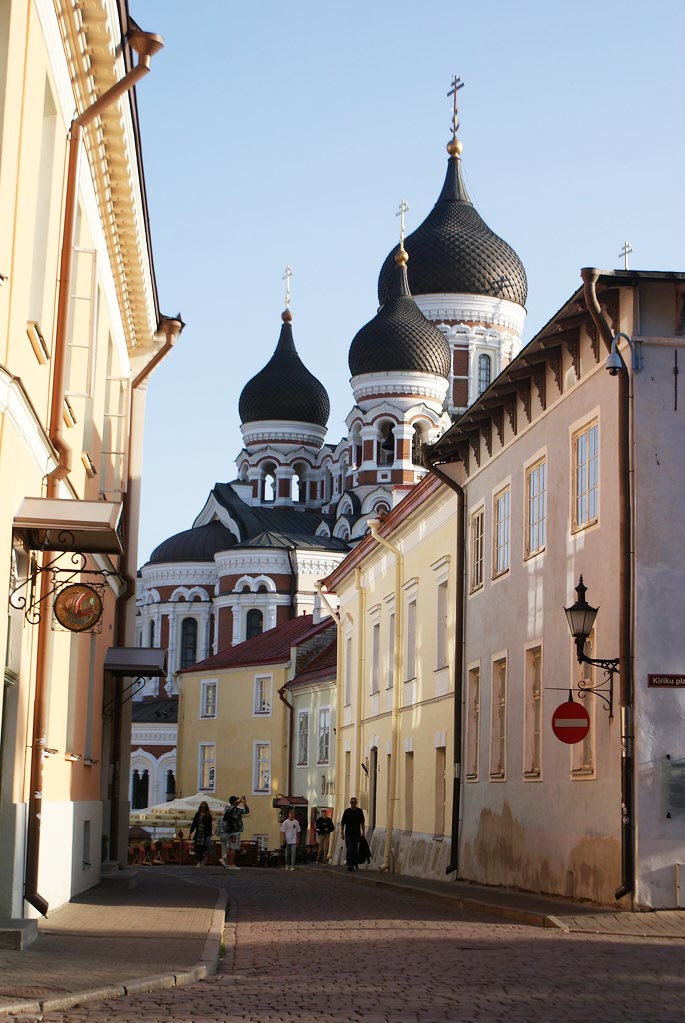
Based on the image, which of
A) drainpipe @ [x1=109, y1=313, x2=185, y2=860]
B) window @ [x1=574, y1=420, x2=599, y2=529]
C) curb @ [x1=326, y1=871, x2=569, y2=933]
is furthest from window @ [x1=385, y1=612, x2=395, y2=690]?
window @ [x1=574, y1=420, x2=599, y2=529]

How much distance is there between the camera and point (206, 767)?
63.4 meters

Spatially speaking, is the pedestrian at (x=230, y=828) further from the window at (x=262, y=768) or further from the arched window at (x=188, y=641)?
the arched window at (x=188, y=641)

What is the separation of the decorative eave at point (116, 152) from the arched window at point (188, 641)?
61.3 m

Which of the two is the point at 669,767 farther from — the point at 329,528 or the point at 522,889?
the point at 329,528

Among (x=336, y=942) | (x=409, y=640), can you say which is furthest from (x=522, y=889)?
(x=409, y=640)

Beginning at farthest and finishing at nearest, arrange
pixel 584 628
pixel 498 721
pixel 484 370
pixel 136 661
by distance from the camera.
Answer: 1. pixel 484 370
2. pixel 498 721
3. pixel 136 661
4. pixel 584 628

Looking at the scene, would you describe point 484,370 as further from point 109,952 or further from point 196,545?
point 109,952

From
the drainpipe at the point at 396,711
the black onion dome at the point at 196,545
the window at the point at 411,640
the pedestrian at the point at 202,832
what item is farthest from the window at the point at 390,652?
the black onion dome at the point at 196,545

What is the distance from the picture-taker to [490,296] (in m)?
78.8

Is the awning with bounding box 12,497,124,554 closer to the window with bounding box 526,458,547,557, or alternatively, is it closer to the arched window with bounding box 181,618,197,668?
the window with bounding box 526,458,547,557

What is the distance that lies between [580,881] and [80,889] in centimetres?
555

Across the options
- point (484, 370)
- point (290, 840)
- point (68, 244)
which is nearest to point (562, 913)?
point (68, 244)

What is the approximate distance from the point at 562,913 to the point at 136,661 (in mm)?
6194

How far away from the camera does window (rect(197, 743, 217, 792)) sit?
62781mm
